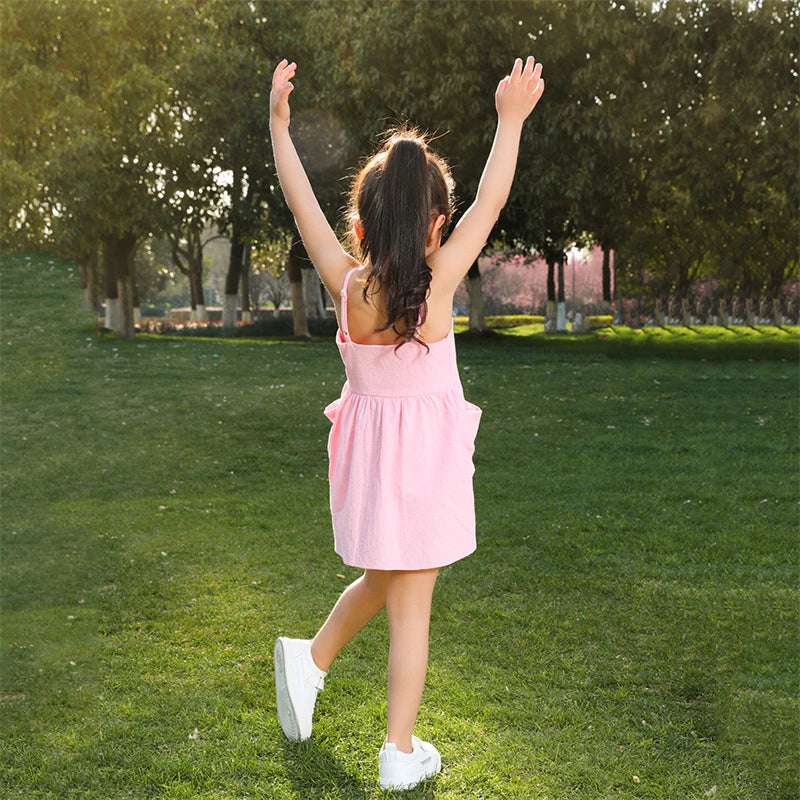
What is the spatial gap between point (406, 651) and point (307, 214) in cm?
138

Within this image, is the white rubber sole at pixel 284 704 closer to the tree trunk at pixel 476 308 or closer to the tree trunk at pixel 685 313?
the tree trunk at pixel 476 308

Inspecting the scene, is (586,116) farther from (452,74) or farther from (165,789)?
(165,789)

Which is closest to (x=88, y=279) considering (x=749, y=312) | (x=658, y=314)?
(x=658, y=314)

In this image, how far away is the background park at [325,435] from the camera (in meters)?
3.36

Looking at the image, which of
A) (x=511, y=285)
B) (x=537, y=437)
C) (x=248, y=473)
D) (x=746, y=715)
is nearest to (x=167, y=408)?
(x=248, y=473)

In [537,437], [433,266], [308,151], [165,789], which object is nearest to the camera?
[433,266]

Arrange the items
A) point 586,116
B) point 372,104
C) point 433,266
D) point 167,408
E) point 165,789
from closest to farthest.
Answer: point 433,266
point 165,789
point 167,408
point 586,116
point 372,104

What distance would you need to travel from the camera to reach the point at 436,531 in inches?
113

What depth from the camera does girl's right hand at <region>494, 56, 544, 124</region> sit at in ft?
9.57

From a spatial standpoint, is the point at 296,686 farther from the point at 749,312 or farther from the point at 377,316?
the point at 749,312

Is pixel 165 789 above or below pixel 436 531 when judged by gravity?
below

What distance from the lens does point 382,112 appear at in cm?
2123

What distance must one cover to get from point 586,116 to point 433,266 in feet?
58.1

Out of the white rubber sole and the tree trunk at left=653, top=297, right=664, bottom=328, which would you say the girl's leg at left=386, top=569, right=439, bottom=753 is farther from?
the tree trunk at left=653, top=297, right=664, bottom=328
